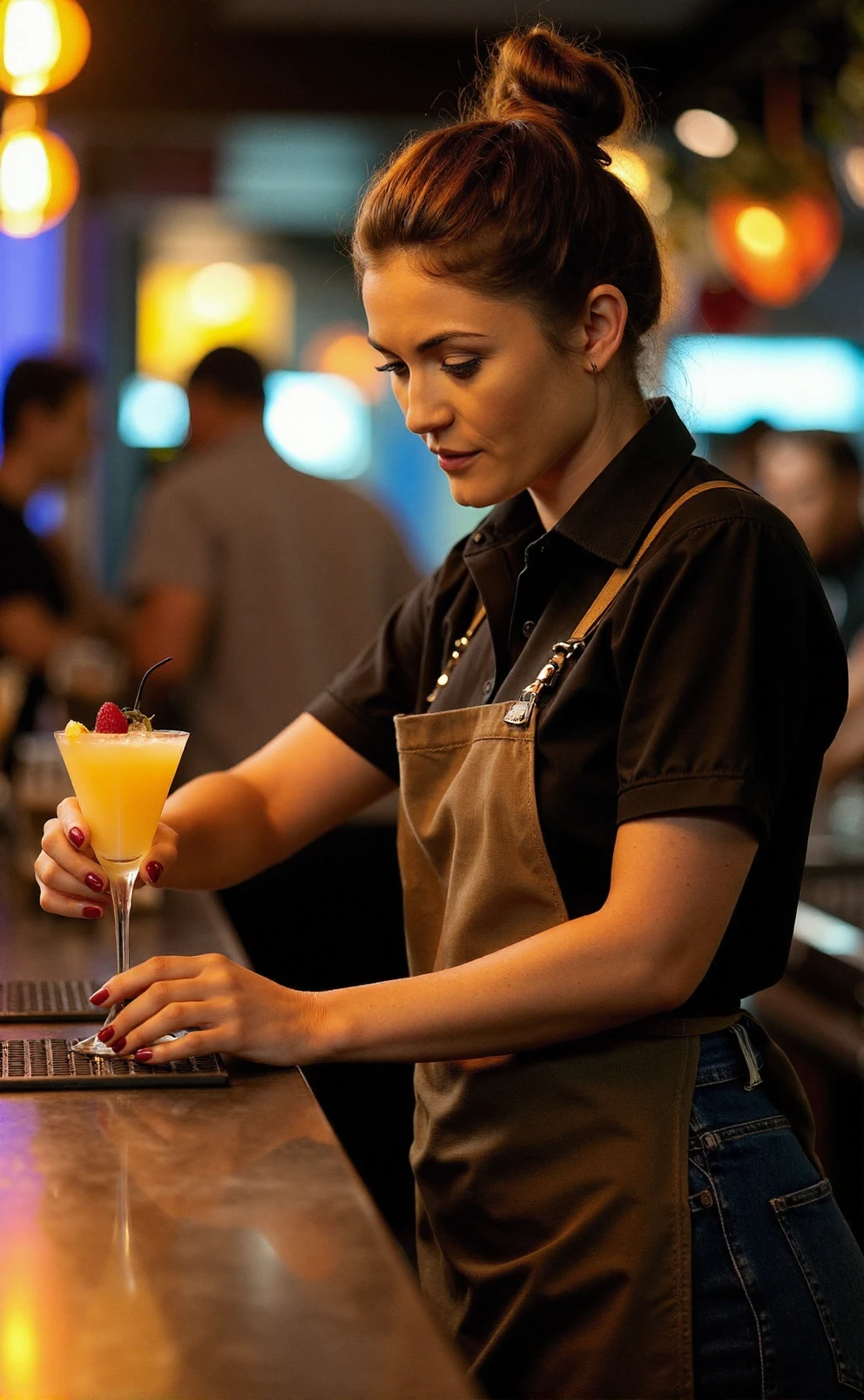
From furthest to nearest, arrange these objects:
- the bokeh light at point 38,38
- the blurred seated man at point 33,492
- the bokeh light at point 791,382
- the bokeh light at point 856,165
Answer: the bokeh light at point 791,382 → the blurred seated man at point 33,492 → the bokeh light at point 856,165 → the bokeh light at point 38,38

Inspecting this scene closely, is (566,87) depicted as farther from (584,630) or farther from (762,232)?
(762,232)

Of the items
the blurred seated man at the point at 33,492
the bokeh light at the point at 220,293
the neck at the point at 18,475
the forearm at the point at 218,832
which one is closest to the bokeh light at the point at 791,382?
the bokeh light at the point at 220,293

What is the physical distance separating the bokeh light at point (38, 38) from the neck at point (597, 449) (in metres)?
2.51

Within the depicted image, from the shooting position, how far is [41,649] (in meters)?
3.81

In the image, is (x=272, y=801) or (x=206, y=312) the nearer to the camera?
(x=272, y=801)

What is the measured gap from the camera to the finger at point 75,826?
4.73ft

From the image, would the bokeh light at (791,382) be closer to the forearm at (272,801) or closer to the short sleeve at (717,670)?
the forearm at (272,801)

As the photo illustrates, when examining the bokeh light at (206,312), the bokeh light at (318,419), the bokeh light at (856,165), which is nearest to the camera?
the bokeh light at (856,165)

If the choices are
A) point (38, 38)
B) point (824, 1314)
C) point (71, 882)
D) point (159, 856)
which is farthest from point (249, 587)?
point (824, 1314)

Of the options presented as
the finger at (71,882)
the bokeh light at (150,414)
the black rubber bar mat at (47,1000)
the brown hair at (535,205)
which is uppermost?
the bokeh light at (150,414)

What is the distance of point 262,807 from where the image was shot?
1784 millimetres

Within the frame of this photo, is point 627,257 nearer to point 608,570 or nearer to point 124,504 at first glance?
point 608,570

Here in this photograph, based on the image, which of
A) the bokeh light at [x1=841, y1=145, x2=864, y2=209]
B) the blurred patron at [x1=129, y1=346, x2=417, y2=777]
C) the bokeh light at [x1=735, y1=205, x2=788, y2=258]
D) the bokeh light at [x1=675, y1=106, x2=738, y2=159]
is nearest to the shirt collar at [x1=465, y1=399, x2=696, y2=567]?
the blurred patron at [x1=129, y1=346, x2=417, y2=777]

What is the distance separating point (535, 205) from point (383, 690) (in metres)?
0.59
